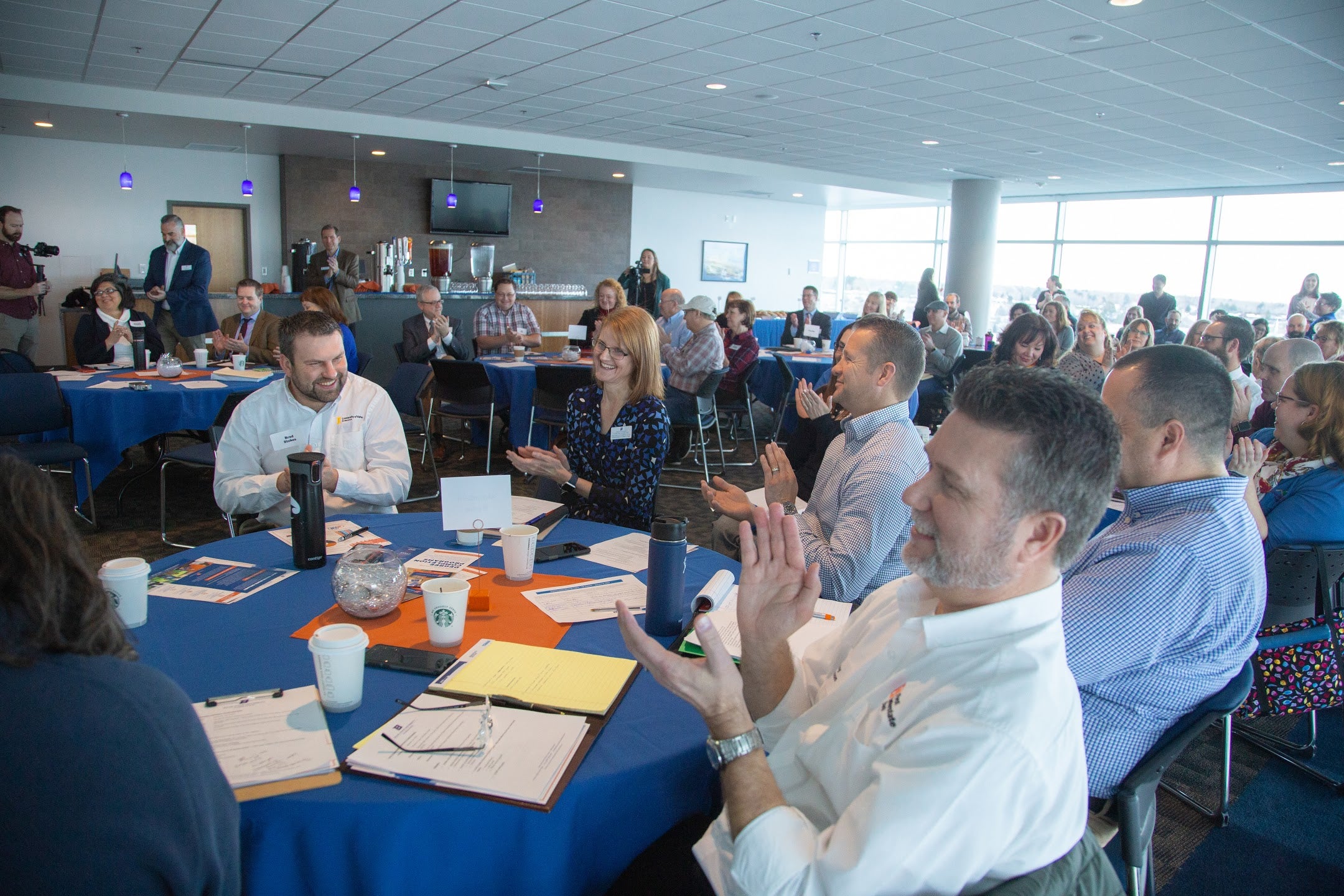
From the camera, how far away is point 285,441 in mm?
2756

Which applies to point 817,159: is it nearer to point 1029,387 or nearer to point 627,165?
point 627,165

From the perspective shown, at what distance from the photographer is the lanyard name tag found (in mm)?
2740

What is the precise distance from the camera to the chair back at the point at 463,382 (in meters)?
6.29

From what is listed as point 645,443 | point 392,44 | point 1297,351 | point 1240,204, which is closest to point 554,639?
point 645,443

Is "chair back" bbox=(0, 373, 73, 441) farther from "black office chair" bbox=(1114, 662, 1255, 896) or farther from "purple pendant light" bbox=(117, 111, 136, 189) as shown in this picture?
"black office chair" bbox=(1114, 662, 1255, 896)

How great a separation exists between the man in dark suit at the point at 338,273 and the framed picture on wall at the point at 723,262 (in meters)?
8.03

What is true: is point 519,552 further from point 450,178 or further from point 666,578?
point 450,178

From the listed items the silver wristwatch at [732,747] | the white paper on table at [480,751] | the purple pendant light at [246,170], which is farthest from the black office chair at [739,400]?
the purple pendant light at [246,170]

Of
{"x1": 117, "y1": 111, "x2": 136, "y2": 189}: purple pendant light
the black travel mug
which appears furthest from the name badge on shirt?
{"x1": 117, "y1": 111, "x2": 136, "y2": 189}: purple pendant light

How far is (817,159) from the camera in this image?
38.9 ft

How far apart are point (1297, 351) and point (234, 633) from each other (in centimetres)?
479

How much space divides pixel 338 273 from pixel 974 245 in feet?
31.0

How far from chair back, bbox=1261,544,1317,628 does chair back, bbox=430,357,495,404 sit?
16.6ft

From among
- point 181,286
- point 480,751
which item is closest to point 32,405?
point 181,286
